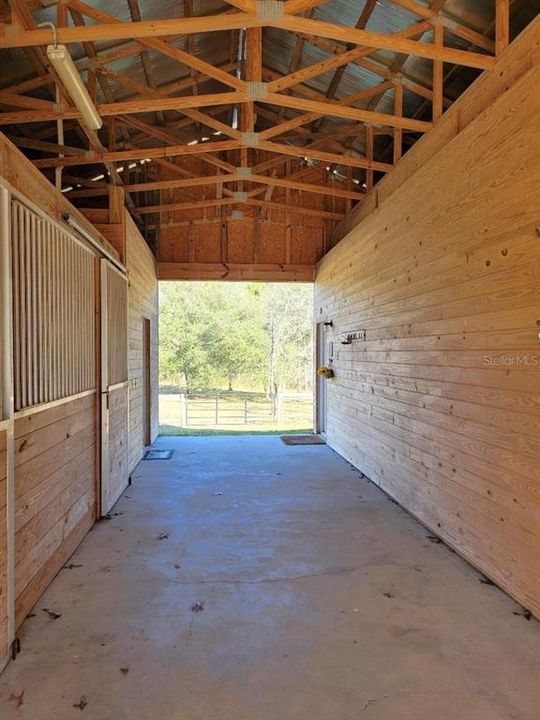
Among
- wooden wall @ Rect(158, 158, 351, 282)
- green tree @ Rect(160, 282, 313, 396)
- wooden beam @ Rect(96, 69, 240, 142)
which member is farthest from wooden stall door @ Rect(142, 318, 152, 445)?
green tree @ Rect(160, 282, 313, 396)

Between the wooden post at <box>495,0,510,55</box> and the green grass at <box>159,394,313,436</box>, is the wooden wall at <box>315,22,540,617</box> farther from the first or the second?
the green grass at <box>159,394,313,436</box>

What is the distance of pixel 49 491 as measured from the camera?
8.72ft

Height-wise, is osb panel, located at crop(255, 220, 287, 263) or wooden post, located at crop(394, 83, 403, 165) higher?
wooden post, located at crop(394, 83, 403, 165)

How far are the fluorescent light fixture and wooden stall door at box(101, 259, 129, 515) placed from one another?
47.5 inches

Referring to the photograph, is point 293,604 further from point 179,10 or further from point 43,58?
point 179,10

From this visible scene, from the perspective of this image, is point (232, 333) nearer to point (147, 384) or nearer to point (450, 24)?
point (147, 384)

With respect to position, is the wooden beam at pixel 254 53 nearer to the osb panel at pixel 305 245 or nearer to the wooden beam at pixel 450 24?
the wooden beam at pixel 450 24

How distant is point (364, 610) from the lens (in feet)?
7.84

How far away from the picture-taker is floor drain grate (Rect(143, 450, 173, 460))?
6.05 metres

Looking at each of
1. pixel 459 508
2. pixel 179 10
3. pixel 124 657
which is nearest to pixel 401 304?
pixel 459 508

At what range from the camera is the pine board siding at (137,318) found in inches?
209

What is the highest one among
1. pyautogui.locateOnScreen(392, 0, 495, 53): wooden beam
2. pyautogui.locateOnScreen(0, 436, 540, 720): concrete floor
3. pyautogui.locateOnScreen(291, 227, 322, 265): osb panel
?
pyautogui.locateOnScreen(392, 0, 495, 53): wooden beam

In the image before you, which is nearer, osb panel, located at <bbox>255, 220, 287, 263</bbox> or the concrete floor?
the concrete floor

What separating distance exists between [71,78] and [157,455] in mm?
4720
